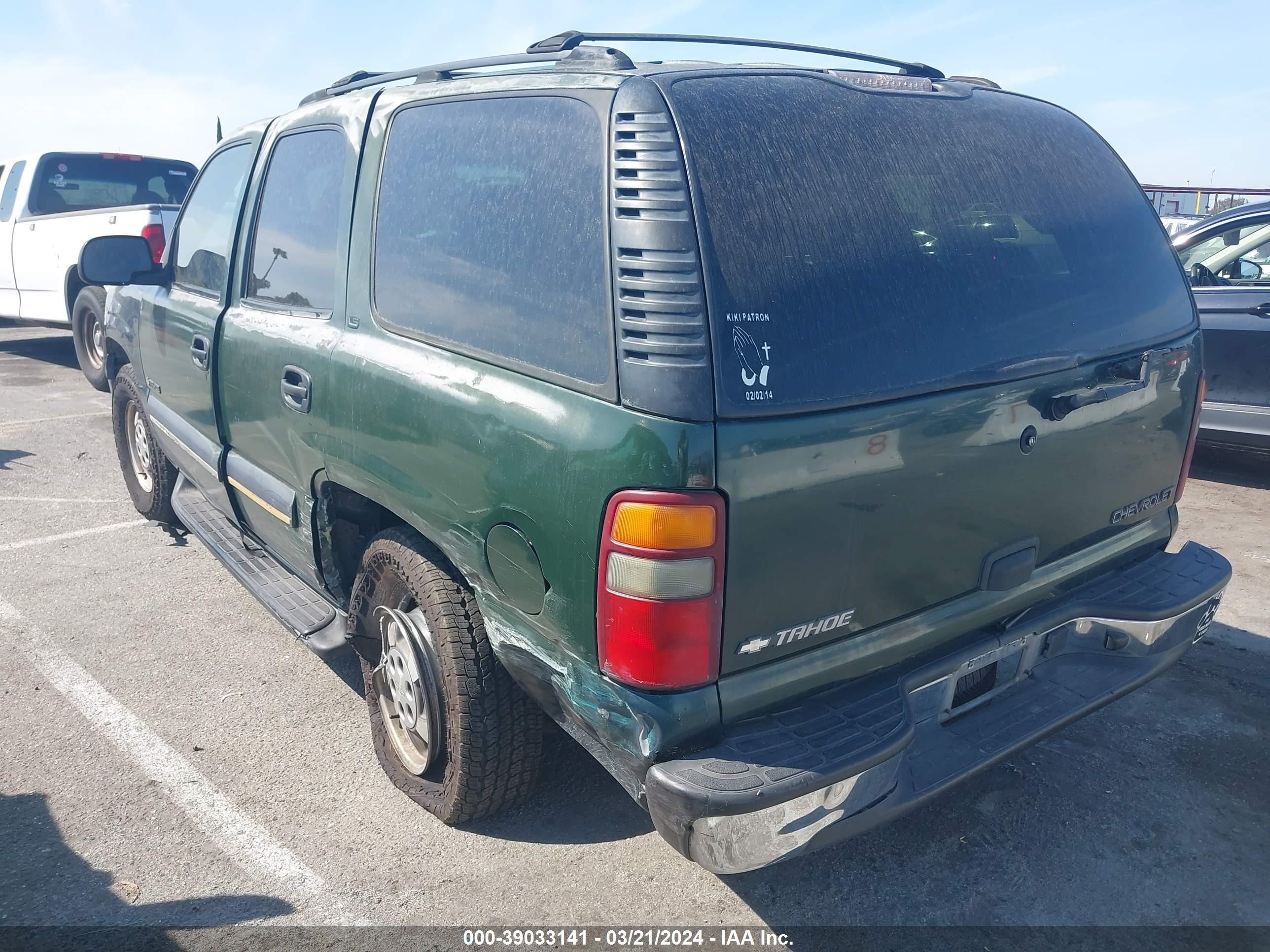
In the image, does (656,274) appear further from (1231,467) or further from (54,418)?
(54,418)

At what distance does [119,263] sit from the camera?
439cm

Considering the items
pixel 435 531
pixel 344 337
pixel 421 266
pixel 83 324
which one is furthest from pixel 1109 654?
pixel 83 324

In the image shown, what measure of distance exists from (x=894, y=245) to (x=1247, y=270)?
5.23m

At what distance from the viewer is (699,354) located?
1.89 metres

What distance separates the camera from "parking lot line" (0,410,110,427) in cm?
777

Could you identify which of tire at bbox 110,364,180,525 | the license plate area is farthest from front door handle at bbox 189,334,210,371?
the license plate area

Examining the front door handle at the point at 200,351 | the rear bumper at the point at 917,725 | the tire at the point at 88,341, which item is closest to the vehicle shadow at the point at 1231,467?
the rear bumper at the point at 917,725

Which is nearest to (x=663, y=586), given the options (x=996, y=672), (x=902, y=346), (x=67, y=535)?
(x=902, y=346)

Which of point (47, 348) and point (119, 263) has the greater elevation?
point (119, 263)

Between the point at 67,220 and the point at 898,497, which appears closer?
the point at 898,497

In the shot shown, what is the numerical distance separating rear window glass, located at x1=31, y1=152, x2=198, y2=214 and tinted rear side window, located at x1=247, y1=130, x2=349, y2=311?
6770 millimetres

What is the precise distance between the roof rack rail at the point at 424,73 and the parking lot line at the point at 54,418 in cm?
570

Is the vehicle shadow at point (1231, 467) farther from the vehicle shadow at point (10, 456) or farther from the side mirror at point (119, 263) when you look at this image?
the vehicle shadow at point (10, 456)

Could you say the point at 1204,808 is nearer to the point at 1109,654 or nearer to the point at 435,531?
the point at 1109,654
